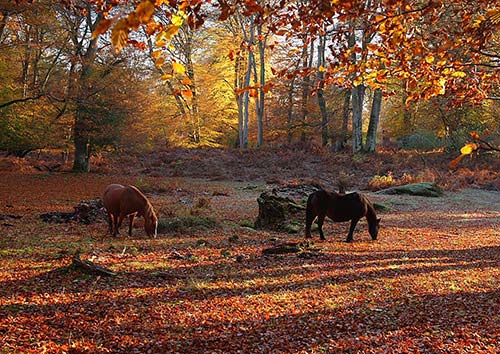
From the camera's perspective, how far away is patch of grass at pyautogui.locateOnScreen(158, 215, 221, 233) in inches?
396

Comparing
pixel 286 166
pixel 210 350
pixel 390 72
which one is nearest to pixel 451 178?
pixel 286 166

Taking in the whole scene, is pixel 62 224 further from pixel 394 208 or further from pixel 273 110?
pixel 273 110

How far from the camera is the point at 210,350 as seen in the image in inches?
155

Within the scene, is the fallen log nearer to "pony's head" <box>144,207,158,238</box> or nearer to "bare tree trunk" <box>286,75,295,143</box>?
"pony's head" <box>144,207,158,238</box>

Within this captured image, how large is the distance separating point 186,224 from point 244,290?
479 cm

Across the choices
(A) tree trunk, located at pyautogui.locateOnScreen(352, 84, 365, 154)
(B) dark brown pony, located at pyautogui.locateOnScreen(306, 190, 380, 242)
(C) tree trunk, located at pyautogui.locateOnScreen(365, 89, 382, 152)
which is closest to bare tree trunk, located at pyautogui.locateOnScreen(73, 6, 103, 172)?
(B) dark brown pony, located at pyautogui.locateOnScreen(306, 190, 380, 242)

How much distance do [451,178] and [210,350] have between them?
24517 millimetres

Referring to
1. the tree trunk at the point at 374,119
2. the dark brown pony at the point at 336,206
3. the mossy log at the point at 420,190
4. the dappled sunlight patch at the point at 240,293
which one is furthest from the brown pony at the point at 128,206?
the tree trunk at the point at 374,119

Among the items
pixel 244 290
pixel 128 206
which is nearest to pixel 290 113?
pixel 128 206

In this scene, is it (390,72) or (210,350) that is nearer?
(210,350)

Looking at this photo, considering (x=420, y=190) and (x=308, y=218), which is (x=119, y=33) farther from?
(x=420, y=190)

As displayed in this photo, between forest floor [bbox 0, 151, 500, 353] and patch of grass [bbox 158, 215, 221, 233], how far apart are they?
3.1 inches

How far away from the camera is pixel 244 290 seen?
19.1ft

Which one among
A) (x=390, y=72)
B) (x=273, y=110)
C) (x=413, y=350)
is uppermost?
(x=273, y=110)
